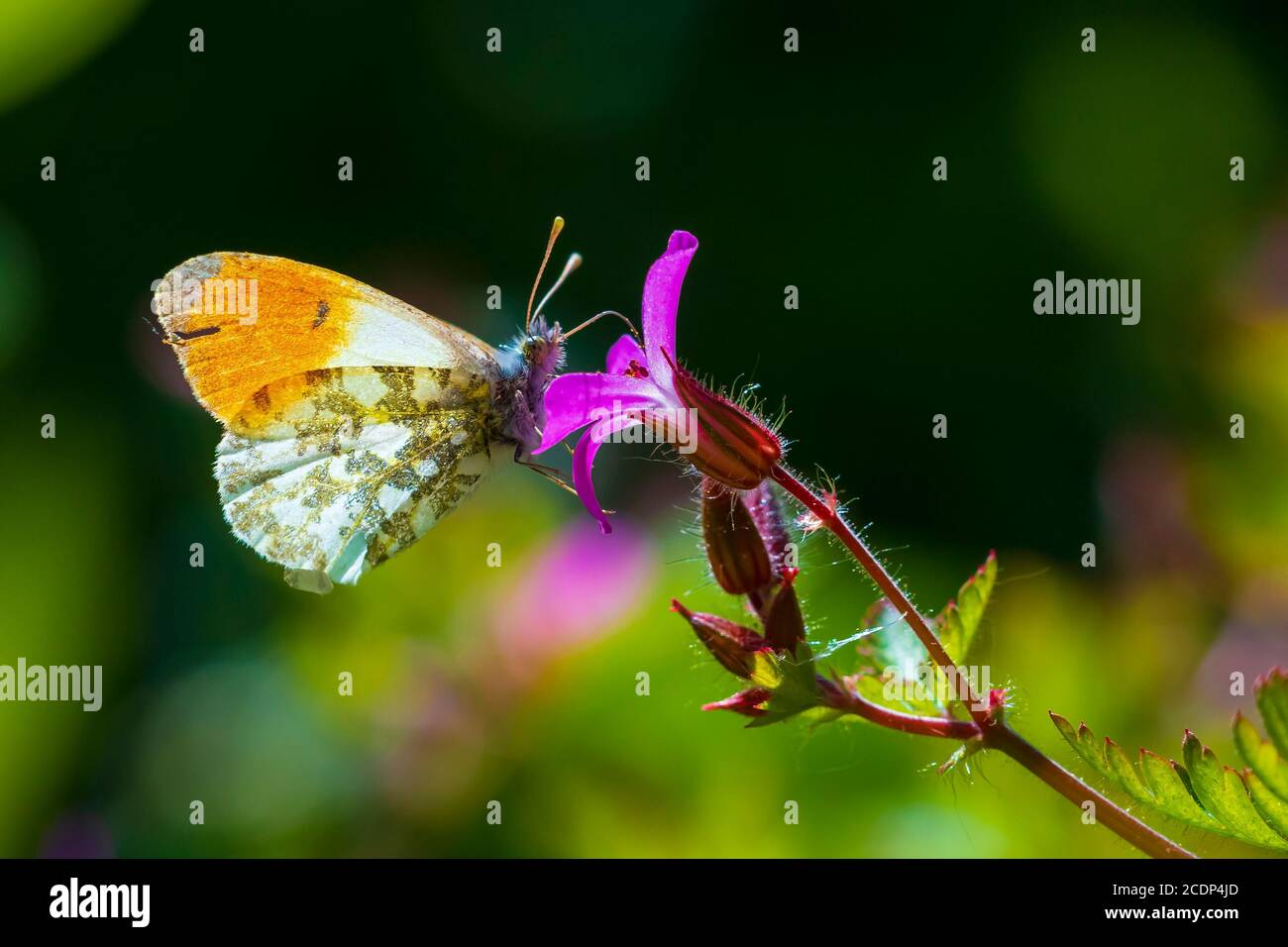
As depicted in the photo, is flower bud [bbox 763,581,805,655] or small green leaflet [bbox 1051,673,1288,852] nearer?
small green leaflet [bbox 1051,673,1288,852]

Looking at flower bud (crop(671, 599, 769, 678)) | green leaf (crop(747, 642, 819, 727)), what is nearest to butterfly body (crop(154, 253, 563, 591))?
flower bud (crop(671, 599, 769, 678))

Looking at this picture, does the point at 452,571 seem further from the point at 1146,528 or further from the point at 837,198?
the point at 837,198

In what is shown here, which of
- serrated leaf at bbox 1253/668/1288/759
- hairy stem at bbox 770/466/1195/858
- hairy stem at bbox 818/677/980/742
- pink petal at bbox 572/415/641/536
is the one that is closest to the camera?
serrated leaf at bbox 1253/668/1288/759

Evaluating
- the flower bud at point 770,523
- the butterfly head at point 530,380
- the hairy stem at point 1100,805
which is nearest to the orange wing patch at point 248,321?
the butterfly head at point 530,380

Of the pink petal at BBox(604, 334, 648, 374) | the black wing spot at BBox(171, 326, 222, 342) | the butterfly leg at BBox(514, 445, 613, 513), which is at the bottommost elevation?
the butterfly leg at BBox(514, 445, 613, 513)

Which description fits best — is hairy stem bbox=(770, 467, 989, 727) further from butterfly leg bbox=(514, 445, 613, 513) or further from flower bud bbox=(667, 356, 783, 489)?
butterfly leg bbox=(514, 445, 613, 513)
